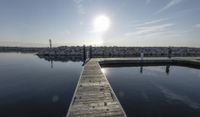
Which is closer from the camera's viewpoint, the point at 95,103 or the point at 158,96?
the point at 95,103

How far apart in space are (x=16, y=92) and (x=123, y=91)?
6.95 metres

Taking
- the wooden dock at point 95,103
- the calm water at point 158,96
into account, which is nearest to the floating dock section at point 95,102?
the wooden dock at point 95,103

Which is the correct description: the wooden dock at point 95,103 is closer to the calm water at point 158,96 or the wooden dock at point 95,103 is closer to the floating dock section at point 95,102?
the floating dock section at point 95,102

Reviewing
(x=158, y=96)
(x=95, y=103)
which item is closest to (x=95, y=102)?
(x=95, y=103)

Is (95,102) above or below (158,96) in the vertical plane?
above

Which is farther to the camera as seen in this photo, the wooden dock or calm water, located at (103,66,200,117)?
calm water, located at (103,66,200,117)

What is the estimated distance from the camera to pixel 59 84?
11.2 metres

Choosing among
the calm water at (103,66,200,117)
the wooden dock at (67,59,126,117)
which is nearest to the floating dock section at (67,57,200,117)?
the wooden dock at (67,59,126,117)

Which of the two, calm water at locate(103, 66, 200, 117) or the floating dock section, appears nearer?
the floating dock section

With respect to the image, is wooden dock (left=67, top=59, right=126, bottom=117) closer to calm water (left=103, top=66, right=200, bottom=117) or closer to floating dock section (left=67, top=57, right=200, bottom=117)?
floating dock section (left=67, top=57, right=200, bottom=117)

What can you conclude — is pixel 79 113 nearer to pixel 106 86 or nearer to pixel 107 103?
pixel 107 103

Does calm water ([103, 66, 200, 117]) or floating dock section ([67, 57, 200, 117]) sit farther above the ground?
floating dock section ([67, 57, 200, 117])

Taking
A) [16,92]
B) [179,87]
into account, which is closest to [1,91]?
[16,92]

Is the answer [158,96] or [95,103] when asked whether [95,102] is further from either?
[158,96]
